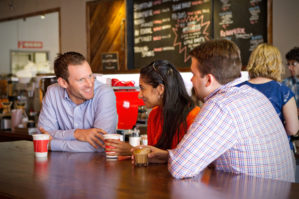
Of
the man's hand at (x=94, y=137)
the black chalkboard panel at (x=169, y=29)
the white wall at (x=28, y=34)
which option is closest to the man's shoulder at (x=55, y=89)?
the man's hand at (x=94, y=137)

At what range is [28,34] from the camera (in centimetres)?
804

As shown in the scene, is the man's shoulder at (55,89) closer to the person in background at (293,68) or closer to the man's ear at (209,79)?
the man's ear at (209,79)

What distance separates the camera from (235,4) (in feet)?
14.3

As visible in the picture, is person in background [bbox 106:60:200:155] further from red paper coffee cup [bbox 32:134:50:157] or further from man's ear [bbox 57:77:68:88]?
man's ear [bbox 57:77:68:88]

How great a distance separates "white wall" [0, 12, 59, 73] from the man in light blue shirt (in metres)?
5.29

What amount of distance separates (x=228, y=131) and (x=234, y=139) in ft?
0.15

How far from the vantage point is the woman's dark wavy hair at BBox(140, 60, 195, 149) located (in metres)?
2.24

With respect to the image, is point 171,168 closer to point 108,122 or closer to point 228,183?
point 228,183

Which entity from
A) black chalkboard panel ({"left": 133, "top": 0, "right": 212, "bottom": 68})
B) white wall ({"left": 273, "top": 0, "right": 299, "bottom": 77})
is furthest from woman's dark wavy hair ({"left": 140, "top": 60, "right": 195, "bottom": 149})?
black chalkboard panel ({"left": 133, "top": 0, "right": 212, "bottom": 68})

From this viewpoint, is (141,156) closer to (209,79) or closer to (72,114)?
(209,79)

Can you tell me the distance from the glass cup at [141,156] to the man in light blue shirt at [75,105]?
661 mm

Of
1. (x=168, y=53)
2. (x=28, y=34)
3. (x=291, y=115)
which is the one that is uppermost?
(x=28, y=34)

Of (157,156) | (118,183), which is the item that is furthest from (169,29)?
(118,183)

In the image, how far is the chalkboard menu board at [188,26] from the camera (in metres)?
4.24
